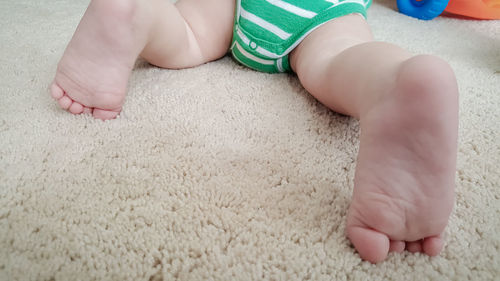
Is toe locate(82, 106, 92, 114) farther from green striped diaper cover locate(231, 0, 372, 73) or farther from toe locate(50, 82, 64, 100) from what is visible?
green striped diaper cover locate(231, 0, 372, 73)

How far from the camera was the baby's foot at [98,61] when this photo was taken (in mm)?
525

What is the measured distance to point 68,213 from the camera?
401mm

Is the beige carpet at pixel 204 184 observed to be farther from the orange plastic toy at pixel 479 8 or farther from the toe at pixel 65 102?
the orange plastic toy at pixel 479 8

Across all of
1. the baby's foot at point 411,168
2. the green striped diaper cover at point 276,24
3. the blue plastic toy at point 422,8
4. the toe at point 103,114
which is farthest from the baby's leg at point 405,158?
the blue plastic toy at point 422,8

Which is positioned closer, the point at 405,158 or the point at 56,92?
the point at 405,158

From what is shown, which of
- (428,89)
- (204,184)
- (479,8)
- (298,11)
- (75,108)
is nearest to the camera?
(428,89)

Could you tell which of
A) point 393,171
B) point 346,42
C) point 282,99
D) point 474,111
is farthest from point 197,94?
point 474,111

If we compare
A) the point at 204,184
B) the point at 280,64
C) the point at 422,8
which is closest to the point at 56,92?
the point at 204,184

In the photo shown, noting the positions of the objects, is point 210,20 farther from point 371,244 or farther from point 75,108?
point 371,244

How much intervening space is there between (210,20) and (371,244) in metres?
0.56

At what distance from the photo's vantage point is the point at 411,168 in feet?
1.18

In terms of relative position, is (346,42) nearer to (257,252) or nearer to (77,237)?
(257,252)

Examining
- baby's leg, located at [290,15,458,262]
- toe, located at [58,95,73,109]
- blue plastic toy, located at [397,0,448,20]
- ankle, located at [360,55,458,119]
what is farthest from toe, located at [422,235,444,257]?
blue plastic toy, located at [397,0,448,20]

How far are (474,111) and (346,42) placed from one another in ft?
0.84
